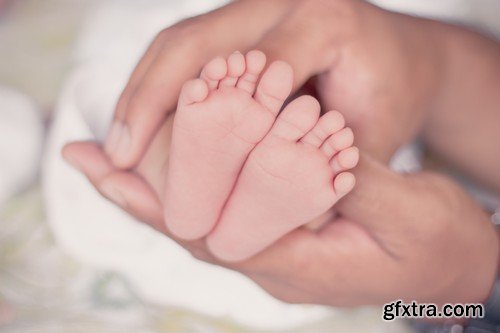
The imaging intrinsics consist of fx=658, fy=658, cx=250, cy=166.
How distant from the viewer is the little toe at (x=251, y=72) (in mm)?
431

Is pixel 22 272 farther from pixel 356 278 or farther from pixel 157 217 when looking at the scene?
pixel 356 278

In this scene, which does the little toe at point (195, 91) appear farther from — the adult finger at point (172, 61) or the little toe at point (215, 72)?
the adult finger at point (172, 61)

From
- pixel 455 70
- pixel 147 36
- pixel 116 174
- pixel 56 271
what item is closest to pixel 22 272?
pixel 56 271

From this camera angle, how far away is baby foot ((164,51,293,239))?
428 mm

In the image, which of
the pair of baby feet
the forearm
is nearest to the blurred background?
the forearm

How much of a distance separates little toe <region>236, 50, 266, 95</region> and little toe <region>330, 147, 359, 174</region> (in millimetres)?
73

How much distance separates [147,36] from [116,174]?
0.22 m

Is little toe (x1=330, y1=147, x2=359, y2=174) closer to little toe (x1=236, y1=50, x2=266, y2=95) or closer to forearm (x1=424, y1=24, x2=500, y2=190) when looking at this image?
little toe (x1=236, y1=50, x2=266, y2=95)

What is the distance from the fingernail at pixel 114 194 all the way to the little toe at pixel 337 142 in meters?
0.21

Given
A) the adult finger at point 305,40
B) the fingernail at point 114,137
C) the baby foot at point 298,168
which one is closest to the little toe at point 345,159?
the baby foot at point 298,168

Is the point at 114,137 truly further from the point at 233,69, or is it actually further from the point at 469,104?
the point at 469,104

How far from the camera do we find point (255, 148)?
17.8 inches

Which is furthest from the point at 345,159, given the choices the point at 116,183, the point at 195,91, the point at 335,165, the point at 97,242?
the point at 97,242

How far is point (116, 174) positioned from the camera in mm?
567
